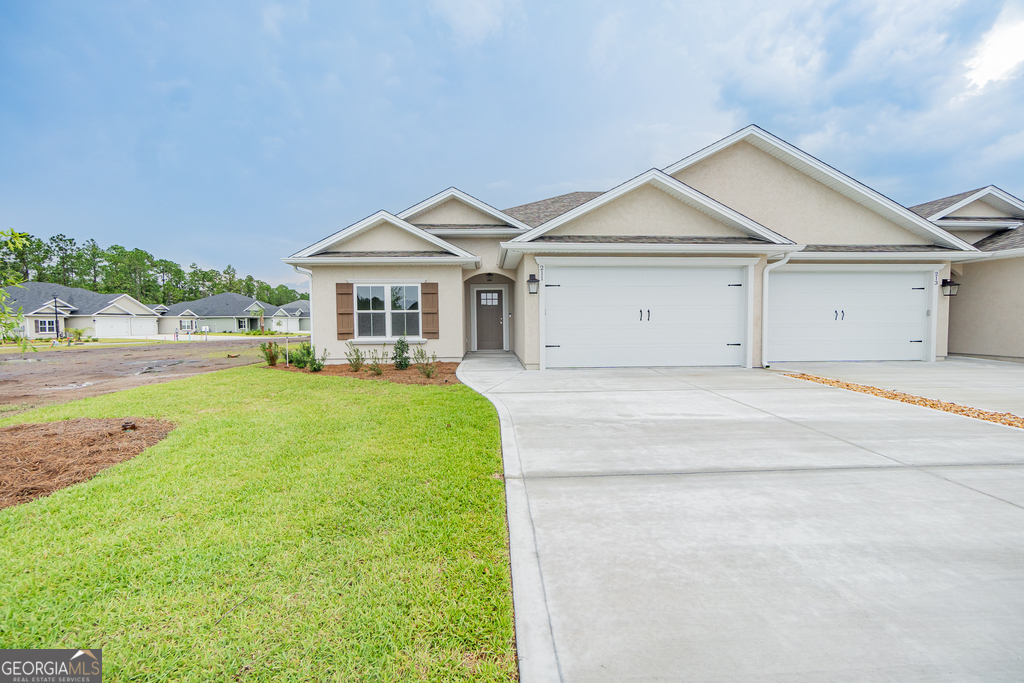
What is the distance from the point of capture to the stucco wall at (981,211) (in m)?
13.0

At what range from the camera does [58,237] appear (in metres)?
59.9

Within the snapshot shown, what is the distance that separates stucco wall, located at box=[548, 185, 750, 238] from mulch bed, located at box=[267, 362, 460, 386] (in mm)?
4389

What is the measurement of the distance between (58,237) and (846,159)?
326 ft

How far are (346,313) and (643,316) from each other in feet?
26.6

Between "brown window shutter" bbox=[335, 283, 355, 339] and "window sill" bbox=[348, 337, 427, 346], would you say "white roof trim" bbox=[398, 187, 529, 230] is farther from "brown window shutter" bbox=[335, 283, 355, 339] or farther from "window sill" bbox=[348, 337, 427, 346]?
"window sill" bbox=[348, 337, 427, 346]

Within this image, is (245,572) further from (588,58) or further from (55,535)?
(588,58)

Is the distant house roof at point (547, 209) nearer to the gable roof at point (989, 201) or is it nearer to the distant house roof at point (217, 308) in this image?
the gable roof at point (989, 201)

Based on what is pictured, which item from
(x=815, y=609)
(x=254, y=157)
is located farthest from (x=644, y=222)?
(x=254, y=157)

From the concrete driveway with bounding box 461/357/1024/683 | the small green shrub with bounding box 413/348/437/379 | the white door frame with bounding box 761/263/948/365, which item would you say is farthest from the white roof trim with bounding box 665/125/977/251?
the concrete driveway with bounding box 461/357/1024/683

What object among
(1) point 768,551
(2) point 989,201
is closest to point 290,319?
(1) point 768,551

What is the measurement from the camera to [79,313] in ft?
131

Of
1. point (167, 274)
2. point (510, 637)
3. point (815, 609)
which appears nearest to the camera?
point (510, 637)

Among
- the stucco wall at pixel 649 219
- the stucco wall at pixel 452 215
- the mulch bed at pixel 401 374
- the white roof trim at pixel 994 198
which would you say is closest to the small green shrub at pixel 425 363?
the mulch bed at pixel 401 374

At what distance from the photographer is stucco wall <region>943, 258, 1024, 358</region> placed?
1113 centimetres
